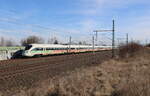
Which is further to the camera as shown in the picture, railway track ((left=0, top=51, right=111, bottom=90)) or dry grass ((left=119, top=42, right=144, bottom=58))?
dry grass ((left=119, top=42, right=144, bottom=58))

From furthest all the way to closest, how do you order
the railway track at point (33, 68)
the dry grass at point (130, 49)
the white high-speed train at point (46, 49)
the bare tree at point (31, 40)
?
the bare tree at point (31, 40) → the dry grass at point (130, 49) → the white high-speed train at point (46, 49) → the railway track at point (33, 68)

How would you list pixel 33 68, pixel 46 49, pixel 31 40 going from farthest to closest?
1. pixel 31 40
2. pixel 46 49
3. pixel 33 68

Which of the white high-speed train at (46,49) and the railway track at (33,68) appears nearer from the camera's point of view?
the railway track at (33,68)

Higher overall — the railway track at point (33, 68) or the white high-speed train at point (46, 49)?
the white high-speed train at point (46, 49)

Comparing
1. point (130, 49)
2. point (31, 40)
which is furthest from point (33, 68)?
point (31, 40)

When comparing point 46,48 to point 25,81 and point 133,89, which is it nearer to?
point 25,81

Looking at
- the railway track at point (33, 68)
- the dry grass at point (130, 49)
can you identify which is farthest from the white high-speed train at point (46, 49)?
the dry grass at point (130, 49)

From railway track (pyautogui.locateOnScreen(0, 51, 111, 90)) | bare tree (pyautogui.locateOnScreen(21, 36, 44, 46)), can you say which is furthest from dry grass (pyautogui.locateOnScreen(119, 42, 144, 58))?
bare tree (pyautogui.locateOnScreen(21, 36, 44, 46))

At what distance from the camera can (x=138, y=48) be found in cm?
3862

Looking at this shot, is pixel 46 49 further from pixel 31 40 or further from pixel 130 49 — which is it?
pixel 31 40

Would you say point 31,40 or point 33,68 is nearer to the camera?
point 33,68

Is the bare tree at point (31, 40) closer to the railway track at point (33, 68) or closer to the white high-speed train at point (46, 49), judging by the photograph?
the white high-speed train at point (46, 49)

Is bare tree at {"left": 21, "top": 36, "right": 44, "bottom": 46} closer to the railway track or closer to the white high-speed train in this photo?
the white high-speed train

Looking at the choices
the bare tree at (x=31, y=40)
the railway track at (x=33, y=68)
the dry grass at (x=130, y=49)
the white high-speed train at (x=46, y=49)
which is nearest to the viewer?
the railway track at (x=33, y=68)
